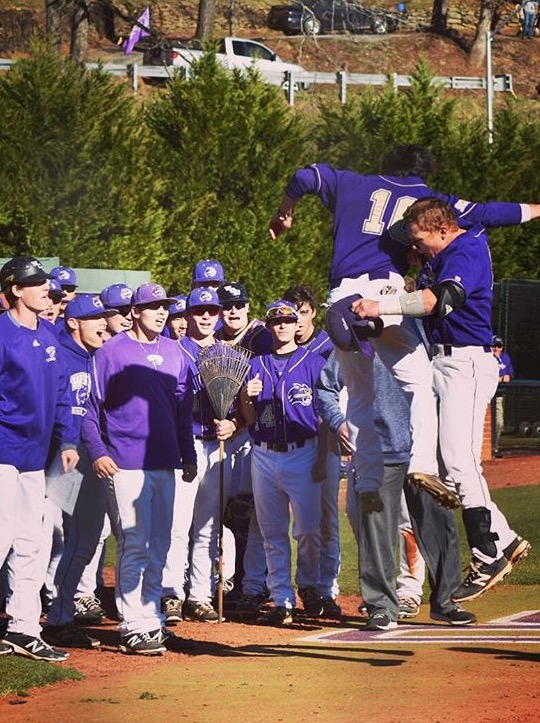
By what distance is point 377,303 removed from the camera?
7.44 metres

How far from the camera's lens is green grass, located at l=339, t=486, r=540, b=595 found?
1230 cm

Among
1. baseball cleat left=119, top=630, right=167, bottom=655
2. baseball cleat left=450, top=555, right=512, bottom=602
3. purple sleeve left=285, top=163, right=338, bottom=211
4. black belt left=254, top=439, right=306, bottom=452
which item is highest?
purple sleeve left=285, top=163, right=338, bottom=211

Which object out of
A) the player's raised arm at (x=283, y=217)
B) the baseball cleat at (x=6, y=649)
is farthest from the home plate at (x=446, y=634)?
the player's raised arm at (x=283, y=217)

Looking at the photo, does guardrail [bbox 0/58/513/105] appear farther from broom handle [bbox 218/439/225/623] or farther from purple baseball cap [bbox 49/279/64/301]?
broom handle [bbox 218/439/225/623]

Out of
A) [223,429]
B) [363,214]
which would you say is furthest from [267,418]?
[363,214]

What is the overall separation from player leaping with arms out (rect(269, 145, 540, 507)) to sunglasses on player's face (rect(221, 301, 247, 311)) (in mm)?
2725

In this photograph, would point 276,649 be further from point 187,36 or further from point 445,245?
point 187,36

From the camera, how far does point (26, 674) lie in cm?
785

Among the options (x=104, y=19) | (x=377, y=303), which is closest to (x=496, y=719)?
(x=377, y=303)

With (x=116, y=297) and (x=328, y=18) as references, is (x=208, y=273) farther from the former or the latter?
(x=328, y=18)

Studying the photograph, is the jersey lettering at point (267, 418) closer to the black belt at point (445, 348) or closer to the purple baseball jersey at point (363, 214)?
the purple baseball jersey at point (363, 214)

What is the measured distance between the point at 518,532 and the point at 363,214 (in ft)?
25.0

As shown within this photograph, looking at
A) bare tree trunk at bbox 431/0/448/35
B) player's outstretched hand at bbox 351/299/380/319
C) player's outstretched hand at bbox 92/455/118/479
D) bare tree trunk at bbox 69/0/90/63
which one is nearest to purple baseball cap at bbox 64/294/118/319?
player's outstretched hand at bbox 92/455/118/479

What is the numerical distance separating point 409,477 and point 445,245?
4.09 feet
